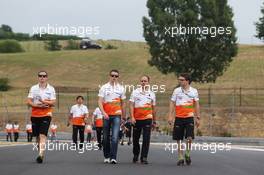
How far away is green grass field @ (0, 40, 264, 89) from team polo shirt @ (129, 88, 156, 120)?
54.9 m

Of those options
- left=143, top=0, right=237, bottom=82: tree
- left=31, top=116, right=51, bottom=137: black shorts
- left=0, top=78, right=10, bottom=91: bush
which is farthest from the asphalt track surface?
left=0, top=78, right=10, bottom=91: bush

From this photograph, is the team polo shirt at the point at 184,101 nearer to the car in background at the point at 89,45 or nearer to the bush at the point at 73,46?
the car in background at the point at 89,45

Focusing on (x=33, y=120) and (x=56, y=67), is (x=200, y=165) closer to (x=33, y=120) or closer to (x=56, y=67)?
(x=33, y=120)

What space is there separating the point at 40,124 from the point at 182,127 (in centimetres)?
300

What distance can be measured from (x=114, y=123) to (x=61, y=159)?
1.83 m

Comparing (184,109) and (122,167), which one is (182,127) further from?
(122,167)

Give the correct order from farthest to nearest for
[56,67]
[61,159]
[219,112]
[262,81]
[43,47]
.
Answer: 1. [43,47]
2. [56,67]
3. [262,81]
4. [219,112]
5. [61,159]

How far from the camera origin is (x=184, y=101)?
1579 centimetres

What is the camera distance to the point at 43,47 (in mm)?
121375

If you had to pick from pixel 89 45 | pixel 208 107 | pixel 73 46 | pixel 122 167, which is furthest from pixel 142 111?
pixel 73 46

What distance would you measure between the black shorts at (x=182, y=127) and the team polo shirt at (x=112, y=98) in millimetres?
1222

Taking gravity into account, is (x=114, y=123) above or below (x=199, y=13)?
→ below

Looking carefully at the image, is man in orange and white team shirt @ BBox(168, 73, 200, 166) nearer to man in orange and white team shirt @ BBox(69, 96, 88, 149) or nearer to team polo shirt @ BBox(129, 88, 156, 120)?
team polo shirt @ BBox(129, 88, 156, 120)

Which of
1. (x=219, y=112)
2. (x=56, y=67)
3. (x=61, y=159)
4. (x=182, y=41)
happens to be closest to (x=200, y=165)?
(x=61, y=159)
